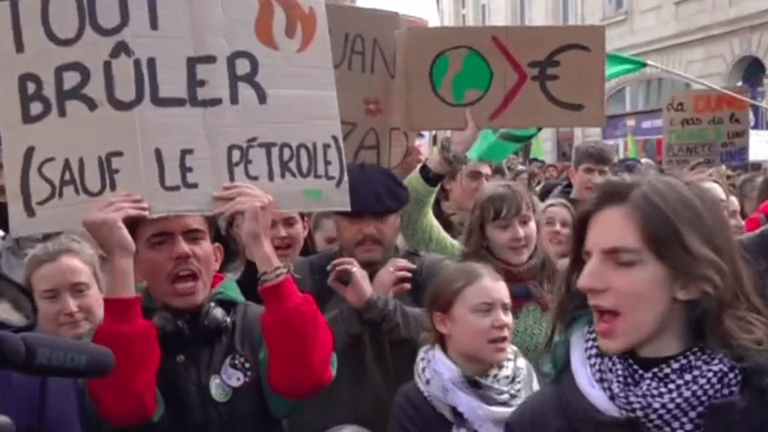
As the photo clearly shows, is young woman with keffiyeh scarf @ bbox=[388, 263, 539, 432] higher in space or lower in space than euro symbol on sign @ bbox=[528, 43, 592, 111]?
lower

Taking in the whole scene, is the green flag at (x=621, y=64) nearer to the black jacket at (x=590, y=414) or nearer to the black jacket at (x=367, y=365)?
the black jacket at (x=367, y=365)

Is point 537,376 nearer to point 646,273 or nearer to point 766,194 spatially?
point 646,273

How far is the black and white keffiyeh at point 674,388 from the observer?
6.56 ft

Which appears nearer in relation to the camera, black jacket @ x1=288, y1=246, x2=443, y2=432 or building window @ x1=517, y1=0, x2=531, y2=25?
black jacket @ x1=288, y1=246, x2=443, y2=432

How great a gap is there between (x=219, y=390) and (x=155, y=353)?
0.20 m

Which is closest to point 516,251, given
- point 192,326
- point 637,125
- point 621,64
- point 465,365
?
point 465,365

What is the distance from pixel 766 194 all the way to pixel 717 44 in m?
16.5

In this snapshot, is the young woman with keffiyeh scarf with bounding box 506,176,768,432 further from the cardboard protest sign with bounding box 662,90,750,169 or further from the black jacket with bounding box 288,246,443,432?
the cardboard protest sign with bounding box 662,90,750,169

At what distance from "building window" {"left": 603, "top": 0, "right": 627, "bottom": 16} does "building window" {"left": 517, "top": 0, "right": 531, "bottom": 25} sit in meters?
3.73

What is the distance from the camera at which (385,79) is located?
389 cm

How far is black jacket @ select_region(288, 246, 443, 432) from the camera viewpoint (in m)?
3.35

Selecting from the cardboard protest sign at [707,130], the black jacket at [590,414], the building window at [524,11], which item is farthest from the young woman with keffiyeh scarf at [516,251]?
the building window at [524,11]

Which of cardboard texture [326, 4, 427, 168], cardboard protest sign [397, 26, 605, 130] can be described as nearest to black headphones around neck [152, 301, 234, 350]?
cardboard texture [326, 4, 427, 168]

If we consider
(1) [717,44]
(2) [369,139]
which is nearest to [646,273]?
(2) [369,139]
